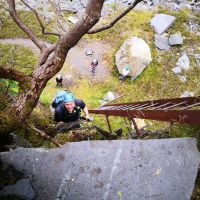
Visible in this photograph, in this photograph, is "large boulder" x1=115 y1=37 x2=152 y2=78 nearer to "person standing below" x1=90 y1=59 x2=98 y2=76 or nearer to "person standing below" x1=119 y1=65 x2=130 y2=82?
"person standing below" x1=119 y1=65 x2=130 y2=82

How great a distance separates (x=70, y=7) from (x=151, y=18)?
12.8 ft

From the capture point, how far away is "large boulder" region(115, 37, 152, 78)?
1515cm

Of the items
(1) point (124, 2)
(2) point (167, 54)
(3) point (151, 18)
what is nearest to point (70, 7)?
(1) point (124, 2)

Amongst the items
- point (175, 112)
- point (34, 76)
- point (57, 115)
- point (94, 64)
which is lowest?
point (94, 64)

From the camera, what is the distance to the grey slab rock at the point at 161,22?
16.9 m


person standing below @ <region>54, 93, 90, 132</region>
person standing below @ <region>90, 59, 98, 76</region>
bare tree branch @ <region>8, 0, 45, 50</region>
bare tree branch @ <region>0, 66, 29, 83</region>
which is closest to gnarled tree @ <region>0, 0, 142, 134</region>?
bare tree branch @ <region>0, 66, 29, 83</region>

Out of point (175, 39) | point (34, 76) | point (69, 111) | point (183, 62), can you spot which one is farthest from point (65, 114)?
point (175, 39)

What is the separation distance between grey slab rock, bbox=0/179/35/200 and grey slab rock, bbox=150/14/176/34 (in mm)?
14384

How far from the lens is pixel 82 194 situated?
341 cm

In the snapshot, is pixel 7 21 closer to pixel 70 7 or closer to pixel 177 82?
pixel 70 7

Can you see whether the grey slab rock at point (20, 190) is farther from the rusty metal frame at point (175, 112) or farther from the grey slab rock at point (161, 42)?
the grey slab rock at point (161, 42)

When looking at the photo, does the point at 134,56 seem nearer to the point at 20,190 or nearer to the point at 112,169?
the point at 112,169

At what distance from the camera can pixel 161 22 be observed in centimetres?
1708

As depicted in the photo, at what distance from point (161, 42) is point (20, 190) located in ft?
46.2
